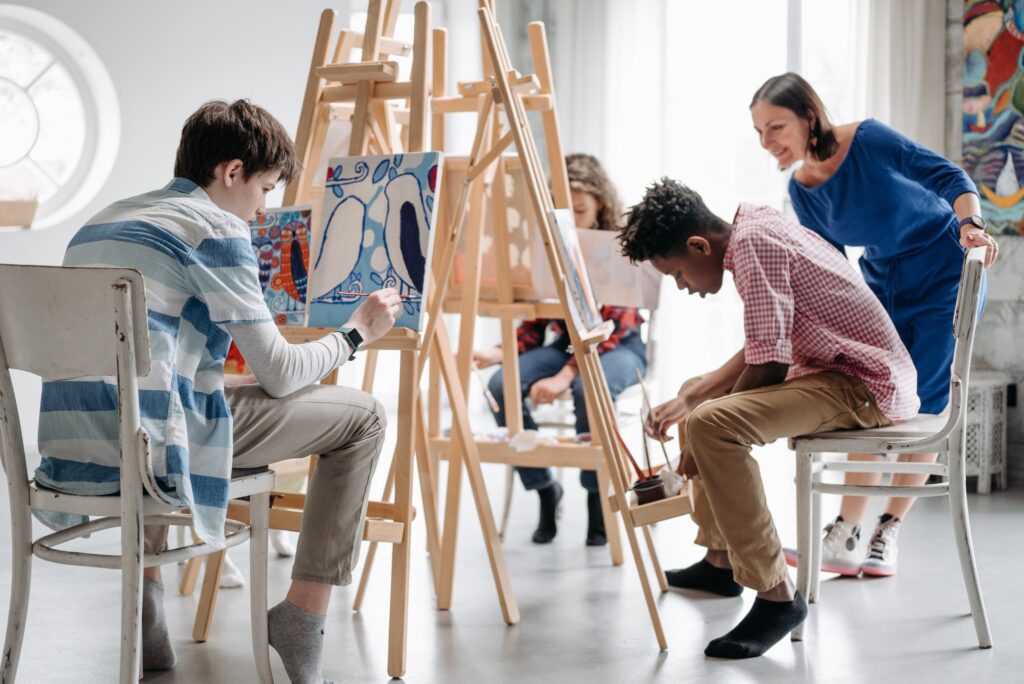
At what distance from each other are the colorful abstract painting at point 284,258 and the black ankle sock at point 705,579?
47.8 inches

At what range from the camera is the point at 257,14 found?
623 centimetres

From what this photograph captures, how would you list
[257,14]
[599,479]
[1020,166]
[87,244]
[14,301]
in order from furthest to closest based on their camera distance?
[257,14], [1020,166], [599,479], [87,244], [14,301]

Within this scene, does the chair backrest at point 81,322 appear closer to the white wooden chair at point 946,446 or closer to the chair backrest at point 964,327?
the white wooden chair at point 946,446

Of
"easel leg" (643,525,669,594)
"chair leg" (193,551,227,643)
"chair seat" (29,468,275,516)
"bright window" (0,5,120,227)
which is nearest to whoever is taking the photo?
"chair seat" (29,468,275,516)

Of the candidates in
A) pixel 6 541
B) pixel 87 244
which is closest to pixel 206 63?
pixel 6 541

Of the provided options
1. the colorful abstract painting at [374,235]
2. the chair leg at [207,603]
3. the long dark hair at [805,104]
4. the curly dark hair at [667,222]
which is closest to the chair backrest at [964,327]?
the curly dark hair at [667,222]

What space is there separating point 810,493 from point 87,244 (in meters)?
1.62

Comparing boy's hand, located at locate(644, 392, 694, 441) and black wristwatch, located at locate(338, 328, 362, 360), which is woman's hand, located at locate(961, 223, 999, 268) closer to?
boy's hand, located at locate(644, 392, 694, 441)

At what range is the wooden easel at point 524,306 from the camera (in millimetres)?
2492

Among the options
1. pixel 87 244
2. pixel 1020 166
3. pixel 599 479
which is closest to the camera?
pixel 87 244

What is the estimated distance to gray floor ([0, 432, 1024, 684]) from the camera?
2.32m

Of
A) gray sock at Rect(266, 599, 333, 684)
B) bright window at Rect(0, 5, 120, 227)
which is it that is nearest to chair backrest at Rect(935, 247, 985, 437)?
gray sock at Rect(266, 599, 333, 684)

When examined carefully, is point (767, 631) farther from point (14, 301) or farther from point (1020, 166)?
point (1020, 166)

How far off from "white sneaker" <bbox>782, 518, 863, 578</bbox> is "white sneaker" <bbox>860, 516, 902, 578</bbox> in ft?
0.10
